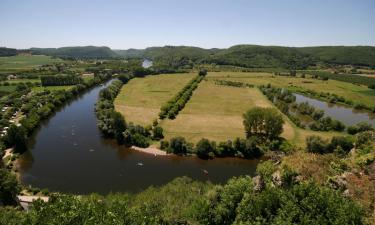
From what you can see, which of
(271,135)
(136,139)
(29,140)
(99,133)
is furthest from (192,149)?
(29,140)

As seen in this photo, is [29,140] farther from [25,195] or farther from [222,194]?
[222,194]

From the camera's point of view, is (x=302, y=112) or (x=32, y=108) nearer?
(x=32, y=108)

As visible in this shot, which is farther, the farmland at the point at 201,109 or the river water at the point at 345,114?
the river water at the point at 345,114

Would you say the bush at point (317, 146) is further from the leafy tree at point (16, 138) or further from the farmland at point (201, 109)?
the leafy tree at point (16, 138)

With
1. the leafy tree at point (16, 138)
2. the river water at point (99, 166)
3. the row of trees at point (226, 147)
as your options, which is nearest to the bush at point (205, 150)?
the row of trees at point (226, 147)

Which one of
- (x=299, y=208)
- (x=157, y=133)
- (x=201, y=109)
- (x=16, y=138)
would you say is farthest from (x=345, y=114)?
(x=16, y=138)

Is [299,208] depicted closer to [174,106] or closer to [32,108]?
[174,106]

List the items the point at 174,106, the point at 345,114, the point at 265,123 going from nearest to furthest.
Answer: the point at 265,123 → the point at 174,106 → the point at 345,114

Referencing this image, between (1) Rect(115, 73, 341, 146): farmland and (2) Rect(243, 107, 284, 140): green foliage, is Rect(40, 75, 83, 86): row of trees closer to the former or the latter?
(1) Rect(115, 73, 341, 146): farmland
